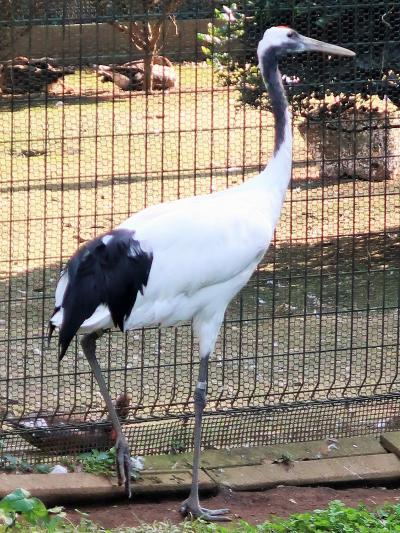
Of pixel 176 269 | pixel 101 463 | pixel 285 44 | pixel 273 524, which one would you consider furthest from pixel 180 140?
pixel 273 524

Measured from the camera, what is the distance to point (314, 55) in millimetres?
7156

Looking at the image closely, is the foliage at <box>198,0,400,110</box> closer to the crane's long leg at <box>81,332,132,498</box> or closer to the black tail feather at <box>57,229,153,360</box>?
the black tail feather at <box>57,229,153,360</box>

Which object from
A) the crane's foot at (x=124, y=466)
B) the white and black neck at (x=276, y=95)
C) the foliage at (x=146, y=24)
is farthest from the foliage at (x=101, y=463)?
the foliage at (x=146, y=24)

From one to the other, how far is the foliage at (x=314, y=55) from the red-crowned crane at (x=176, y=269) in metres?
0.63

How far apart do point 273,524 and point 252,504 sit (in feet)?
1.81

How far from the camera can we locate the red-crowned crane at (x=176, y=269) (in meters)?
5.36

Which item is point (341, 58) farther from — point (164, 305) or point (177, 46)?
point (164, 305)

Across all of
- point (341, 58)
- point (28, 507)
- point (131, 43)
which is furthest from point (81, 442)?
point (341, 58)

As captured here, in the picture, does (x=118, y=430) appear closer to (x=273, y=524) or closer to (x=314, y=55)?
(x=273, y=524)

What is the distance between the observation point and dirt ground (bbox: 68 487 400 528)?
5473 mm

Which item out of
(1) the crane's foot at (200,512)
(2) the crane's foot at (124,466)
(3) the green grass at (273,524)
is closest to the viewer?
(3) the green grass at (273,524)

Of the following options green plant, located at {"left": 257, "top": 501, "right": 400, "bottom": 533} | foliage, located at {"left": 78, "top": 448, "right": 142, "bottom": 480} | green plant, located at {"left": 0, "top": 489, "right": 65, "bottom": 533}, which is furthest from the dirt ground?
green plant, located at {"left": 0, "top": 489, "right": 65, "bottom": 533}

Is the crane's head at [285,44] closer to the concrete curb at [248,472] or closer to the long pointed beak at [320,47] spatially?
the long pointed beak at [320,47]

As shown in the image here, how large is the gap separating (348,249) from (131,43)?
438 centimetres
